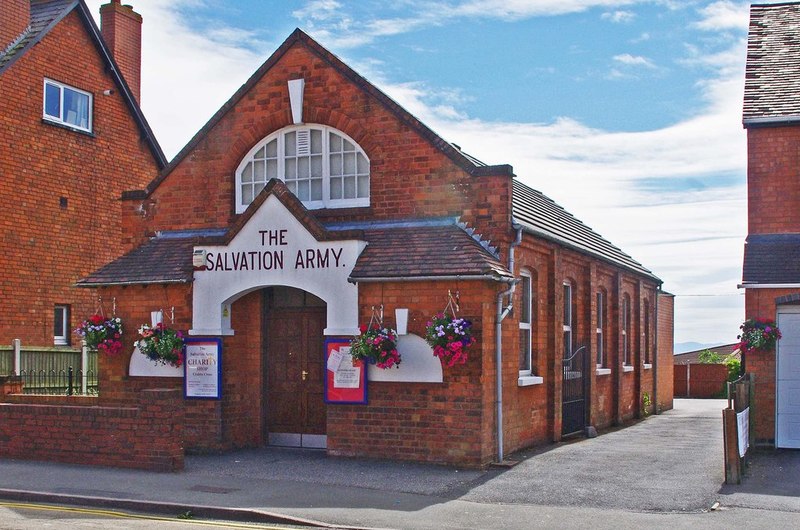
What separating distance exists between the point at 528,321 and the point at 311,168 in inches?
184

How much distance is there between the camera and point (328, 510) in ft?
38.4

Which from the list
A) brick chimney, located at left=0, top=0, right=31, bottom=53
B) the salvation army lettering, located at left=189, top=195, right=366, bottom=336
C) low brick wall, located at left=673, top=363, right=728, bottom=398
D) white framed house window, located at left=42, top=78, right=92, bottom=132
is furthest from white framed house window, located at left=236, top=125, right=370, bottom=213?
low brick wall, located at left=673, top=363, right=728, bottom=398

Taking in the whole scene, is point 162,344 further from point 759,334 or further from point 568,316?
point 759,334

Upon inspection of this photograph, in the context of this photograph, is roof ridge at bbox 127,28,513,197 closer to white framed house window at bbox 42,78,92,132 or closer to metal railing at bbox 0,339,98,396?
metal railing at bbox 0,339,98,396

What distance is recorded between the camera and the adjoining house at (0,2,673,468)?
1522cm

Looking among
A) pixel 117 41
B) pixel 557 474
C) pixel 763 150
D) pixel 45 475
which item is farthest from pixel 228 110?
pixel 117 41

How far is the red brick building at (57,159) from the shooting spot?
2364 cm

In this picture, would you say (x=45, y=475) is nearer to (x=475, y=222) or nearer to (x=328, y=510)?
(x=328, y=510)

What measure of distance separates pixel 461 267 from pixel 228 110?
5606mm

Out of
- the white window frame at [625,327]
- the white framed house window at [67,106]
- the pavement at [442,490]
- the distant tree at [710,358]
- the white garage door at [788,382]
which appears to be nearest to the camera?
the pavement at [442,490]

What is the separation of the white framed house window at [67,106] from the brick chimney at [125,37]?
7.44 ft

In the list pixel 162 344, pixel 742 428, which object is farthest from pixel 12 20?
pixel 742 428

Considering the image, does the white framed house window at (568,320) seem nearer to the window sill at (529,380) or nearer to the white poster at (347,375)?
the window sill at (529,380)

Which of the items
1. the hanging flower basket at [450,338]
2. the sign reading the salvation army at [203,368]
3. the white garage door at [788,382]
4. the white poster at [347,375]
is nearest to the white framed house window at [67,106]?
the sign reading the salvation army at [203,368]
